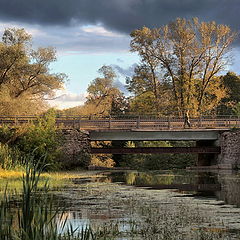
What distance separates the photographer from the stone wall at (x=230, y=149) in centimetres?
4347

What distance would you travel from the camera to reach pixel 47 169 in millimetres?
35594

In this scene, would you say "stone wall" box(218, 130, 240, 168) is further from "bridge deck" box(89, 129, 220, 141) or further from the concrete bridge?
"bridge deck" box(89, 129, 220, 141)

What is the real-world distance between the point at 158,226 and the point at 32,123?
88.9ft

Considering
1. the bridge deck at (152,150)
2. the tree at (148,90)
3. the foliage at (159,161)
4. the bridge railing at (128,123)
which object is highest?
→ the tree at (148,90)

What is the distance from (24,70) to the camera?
179 feet

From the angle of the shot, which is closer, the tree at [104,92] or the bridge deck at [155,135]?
the bridge deck at [155,135]

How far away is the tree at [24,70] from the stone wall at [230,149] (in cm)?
1976

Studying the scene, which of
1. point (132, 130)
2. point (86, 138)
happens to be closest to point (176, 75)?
point (132, 130)

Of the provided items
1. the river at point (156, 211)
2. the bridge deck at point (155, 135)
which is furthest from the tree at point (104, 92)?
the river at point (156, 211)

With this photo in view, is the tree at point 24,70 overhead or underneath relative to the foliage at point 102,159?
overhead

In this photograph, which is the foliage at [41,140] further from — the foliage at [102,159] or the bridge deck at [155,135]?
the foliage at [102,159]

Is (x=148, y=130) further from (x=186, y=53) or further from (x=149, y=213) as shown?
(x=149, y=213)

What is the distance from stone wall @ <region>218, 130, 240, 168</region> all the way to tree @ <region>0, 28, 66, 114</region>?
64.8ft

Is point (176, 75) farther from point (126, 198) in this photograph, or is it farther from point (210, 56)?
point (126, 198)
